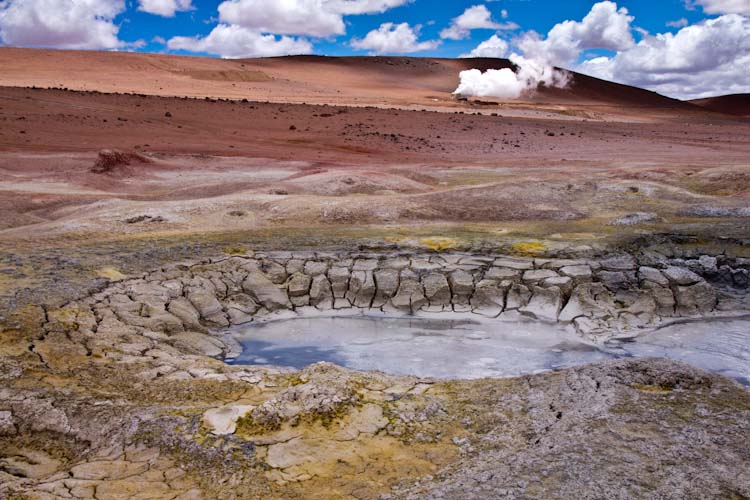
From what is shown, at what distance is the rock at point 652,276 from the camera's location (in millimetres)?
6480

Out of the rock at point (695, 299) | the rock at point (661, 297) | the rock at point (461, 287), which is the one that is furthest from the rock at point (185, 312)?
the rock at point (695, 299)

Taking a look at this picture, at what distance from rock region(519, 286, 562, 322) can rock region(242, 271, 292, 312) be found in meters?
2.32

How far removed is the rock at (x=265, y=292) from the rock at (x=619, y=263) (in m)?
3.24

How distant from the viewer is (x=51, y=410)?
3580mm

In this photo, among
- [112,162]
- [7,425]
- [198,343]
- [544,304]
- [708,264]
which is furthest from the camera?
[112,162]

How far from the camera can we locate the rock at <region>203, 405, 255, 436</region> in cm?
338

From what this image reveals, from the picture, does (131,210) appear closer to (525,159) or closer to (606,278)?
(606,278)

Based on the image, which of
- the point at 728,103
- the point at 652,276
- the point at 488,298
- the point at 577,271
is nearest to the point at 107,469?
the point at 488,298

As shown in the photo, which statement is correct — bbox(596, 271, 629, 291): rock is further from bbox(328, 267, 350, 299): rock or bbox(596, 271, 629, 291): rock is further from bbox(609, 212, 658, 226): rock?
bbox(328, 267, 350, 299): rock

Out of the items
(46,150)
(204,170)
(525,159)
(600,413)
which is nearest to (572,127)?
(525,159)

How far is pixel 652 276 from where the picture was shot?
6531 millimetres

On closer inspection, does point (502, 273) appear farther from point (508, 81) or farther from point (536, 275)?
point (508, 81)

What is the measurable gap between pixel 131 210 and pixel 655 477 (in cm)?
750

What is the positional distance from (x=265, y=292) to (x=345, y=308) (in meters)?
0.81
